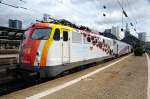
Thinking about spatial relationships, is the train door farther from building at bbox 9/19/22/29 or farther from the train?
building at bbox 9/19/22/29

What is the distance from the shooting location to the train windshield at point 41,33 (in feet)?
40.7

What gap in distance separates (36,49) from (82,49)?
16.9 feet

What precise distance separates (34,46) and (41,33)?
875mm

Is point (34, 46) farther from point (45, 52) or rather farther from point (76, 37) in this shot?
point (76, 37)

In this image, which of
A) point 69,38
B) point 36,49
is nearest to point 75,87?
point 36,49

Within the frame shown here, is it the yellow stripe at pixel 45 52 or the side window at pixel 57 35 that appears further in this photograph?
the side window at pixel 57 35

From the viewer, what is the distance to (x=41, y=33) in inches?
498

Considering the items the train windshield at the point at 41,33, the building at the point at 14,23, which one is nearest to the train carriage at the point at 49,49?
the train windshield at the point at 41,33

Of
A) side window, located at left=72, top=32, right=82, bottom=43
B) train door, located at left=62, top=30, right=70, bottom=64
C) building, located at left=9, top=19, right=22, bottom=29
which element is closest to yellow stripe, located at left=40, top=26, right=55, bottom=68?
train door, located at left=62, top=30, right=70, bottom=64

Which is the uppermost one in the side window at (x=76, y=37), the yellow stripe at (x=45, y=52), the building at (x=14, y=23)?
the building at (x=14, y=23)

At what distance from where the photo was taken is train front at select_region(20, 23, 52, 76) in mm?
11805

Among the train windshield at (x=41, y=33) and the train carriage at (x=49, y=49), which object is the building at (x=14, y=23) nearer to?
the train carriage at (x=49, y=49)

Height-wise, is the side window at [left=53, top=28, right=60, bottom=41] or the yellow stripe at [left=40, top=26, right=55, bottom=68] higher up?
the side window at [left=53, top=28, right=60, bottom=41]

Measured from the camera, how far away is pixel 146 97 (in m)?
9.14
